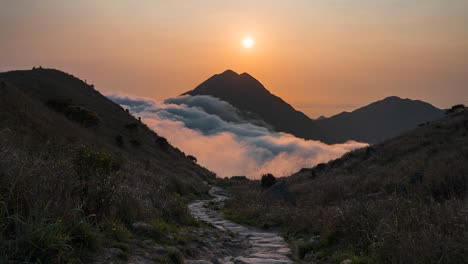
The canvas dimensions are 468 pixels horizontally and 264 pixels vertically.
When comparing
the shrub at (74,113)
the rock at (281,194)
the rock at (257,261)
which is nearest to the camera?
the rock at (257,261)

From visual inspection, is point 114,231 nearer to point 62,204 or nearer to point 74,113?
point 62,204

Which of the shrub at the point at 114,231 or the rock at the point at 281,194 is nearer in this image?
the shrub at the point at 114,231

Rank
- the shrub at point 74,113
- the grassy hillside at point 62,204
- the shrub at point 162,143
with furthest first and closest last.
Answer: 1. the shrub at point 162,143
2. the shrub at point 74,113
3. the grassy hillside at point 62,204

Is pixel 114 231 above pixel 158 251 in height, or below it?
above

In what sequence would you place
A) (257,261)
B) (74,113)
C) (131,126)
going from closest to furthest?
1. (257,261)
2. (74,113)
3. (131,126)

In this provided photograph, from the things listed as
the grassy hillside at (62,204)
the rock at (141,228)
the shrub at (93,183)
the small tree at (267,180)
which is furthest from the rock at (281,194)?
the shrub at (93,183)

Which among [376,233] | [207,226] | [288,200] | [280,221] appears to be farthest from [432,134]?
[376,233]

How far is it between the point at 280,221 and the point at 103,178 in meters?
8.25

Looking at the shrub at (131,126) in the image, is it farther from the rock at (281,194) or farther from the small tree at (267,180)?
the rock at (281,194)

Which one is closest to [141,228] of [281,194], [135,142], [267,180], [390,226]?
[390,226]

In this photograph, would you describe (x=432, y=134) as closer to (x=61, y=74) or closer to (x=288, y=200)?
(x=288, y=200)

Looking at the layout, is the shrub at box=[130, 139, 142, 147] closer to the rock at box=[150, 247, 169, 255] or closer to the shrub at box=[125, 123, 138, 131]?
the shrub at box=[125, 123, 138, 131]

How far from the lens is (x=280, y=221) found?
47.0 ft

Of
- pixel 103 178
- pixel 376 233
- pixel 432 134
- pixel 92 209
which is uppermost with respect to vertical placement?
pixel 432 134
